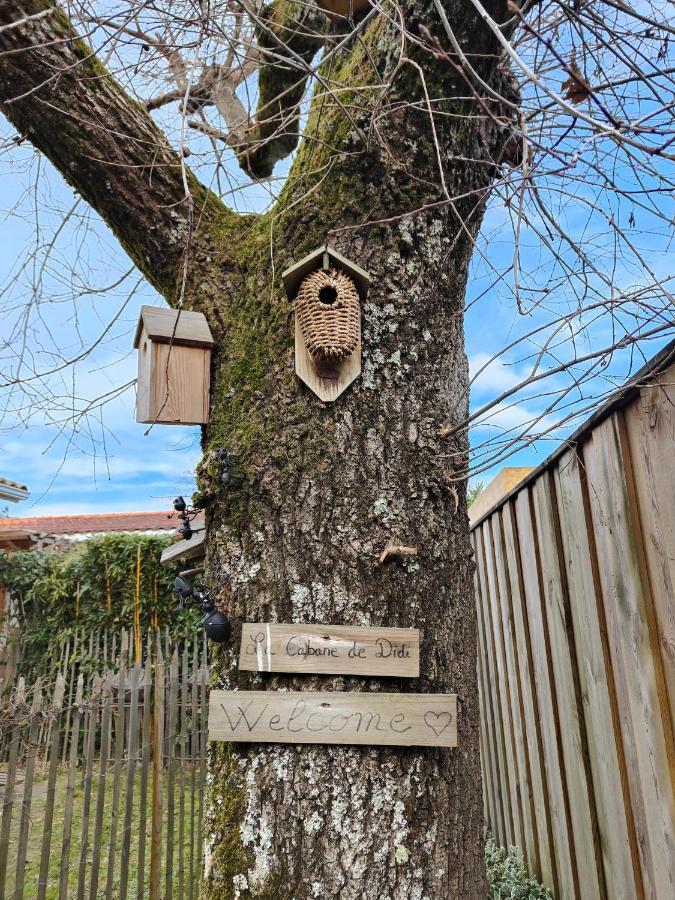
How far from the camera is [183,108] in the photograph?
165 centimetres

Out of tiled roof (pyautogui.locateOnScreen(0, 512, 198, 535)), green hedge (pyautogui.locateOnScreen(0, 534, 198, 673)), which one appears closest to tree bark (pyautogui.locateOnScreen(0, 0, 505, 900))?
green hedge (pyautogui.locateOnScreen(0, 534, 198, 673))

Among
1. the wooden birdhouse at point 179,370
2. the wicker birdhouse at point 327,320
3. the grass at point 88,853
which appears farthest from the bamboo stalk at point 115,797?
the wicker birdhouse at point 327,320

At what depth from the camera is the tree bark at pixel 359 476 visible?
4.41 feet

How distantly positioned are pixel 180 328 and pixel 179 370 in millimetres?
122

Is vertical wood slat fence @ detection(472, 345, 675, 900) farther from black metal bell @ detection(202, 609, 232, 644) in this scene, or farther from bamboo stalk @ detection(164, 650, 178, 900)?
bamboo stalk @ detection(164, 650, 178, 900)

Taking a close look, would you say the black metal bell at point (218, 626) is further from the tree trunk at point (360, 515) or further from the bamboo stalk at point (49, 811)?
the bamboo stalk at point (49, 811)

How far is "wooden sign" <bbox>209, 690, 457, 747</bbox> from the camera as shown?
4.46ft

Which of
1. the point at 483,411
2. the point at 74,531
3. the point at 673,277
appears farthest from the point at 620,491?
the point at 74,531

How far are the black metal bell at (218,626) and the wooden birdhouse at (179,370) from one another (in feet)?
1.87

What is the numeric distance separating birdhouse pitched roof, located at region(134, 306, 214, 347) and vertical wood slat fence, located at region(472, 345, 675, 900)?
1150 mm

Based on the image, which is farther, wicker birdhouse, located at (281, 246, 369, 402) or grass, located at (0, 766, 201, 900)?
grass, located at (0, 766, 201, 900)

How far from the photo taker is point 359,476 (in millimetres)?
1521

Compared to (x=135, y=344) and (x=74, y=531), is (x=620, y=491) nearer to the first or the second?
(x=135, y=344)

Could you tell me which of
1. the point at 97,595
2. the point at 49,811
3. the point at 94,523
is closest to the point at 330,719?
the point at 49,811
